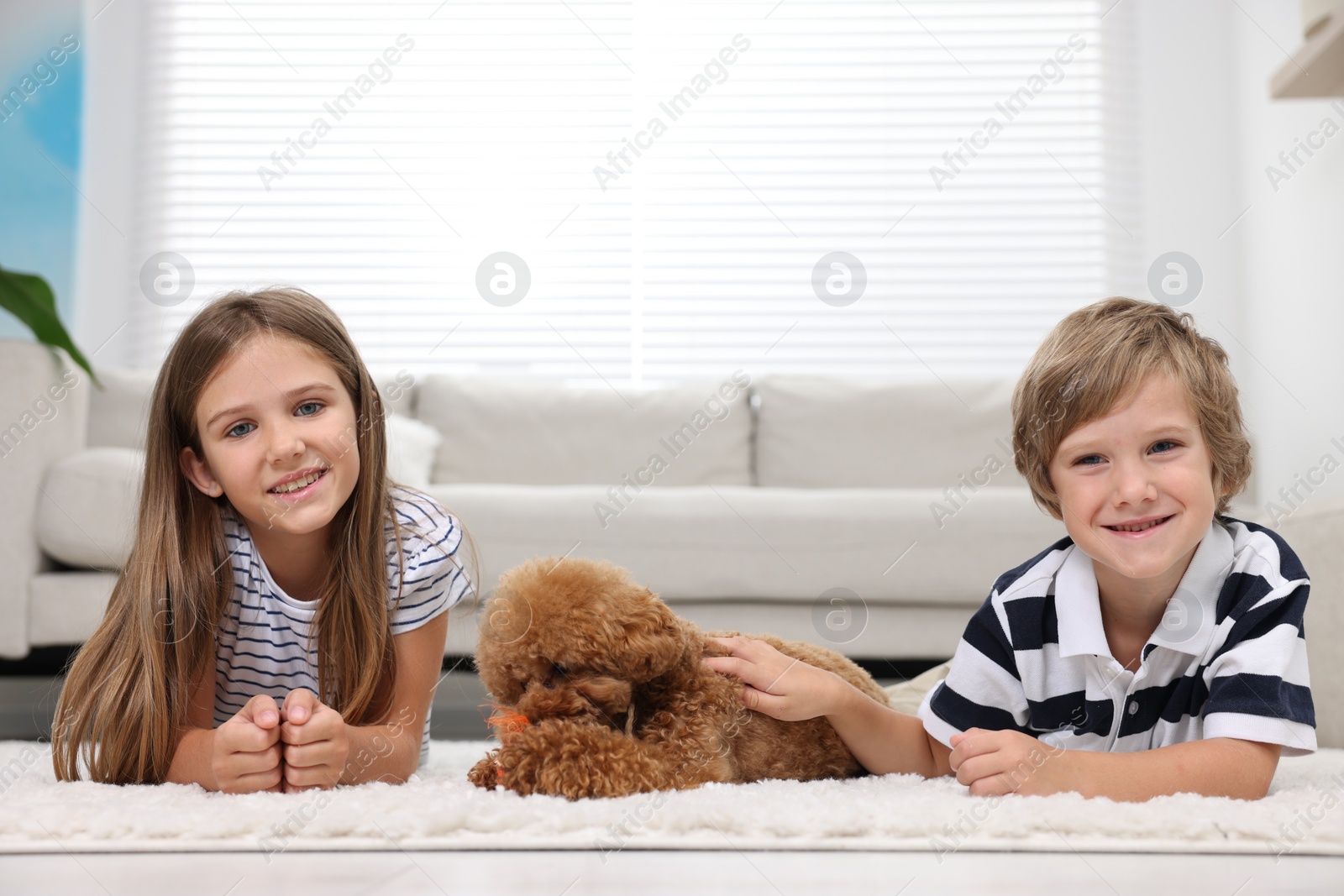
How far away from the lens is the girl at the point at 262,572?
1.03m

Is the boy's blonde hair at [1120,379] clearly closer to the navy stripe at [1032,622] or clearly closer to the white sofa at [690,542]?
the navy stripe at [1032,622]

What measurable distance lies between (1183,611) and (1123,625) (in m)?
0.07

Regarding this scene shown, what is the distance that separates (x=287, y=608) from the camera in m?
1.14

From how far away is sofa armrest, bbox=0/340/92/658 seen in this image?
1841mm

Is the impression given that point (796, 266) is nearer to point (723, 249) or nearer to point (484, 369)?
point (723, 249)

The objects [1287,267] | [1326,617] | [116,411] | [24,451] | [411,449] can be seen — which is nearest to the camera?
[1326,617]

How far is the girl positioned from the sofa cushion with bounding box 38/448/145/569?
83cm

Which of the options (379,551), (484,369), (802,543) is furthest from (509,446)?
(379,551)

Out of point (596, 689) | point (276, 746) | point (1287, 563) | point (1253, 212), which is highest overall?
point (1253, 212)

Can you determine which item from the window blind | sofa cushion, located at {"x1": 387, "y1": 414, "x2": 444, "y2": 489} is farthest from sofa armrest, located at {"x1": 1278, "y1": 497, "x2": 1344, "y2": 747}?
the window blind

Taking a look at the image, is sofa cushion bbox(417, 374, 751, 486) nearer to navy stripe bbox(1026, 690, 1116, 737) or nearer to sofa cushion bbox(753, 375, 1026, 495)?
sofa cushion bbox(753, 375, 1026, 495)

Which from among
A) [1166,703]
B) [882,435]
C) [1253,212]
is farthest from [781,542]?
[1253,212]

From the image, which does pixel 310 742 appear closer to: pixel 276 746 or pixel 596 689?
pixel 276 746

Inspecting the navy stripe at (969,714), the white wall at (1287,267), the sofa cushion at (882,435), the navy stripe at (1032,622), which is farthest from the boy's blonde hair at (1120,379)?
the white wall at (1287,267)
